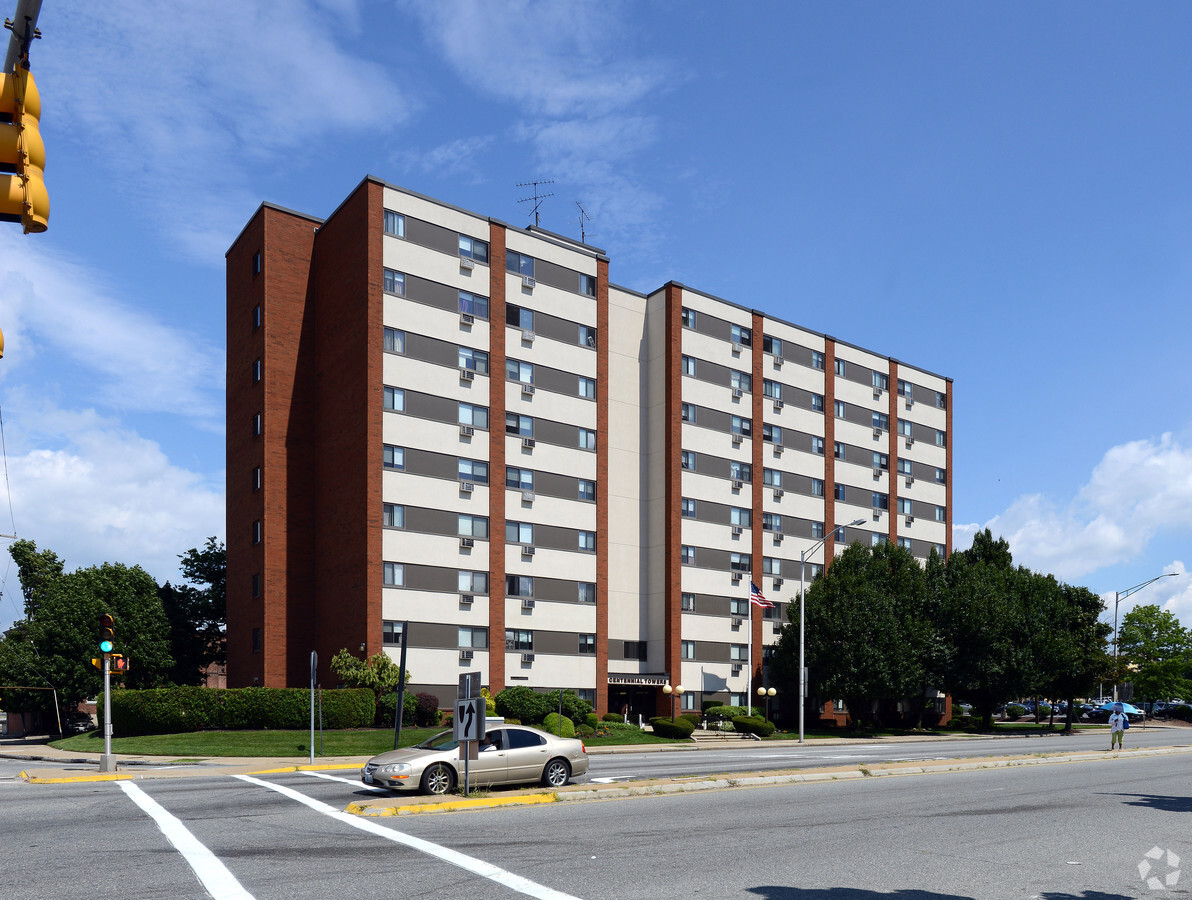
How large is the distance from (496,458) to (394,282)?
9934 mm

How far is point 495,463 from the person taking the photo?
171 ft

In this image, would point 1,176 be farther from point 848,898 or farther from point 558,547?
point 558,547

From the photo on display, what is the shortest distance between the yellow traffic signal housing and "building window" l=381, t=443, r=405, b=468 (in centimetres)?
4159

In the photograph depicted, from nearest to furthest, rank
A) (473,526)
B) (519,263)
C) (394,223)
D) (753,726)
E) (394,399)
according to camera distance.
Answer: (394,399) < (394,223) < (473,526) < (753,726) < (519,263)

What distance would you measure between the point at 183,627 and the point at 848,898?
59833mm

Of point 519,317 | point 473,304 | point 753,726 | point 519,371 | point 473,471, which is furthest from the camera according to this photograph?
point 753,726

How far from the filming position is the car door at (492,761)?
19750 mm

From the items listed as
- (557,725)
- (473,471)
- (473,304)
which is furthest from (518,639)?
(473,304)

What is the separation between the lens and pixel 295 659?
50875 millimetres

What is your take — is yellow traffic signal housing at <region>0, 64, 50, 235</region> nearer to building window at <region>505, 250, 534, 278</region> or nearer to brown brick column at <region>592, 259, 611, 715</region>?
building window at <region>505, 250, 534, 278</region>

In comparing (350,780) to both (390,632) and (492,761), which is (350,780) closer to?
(492,761)

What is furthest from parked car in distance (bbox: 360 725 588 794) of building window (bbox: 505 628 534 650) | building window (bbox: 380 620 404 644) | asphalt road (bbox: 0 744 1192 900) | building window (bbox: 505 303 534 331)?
building window (bbox: 505 303 534 331)

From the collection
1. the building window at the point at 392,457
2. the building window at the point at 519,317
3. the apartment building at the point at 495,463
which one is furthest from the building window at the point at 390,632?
the building window at the point at 519,317

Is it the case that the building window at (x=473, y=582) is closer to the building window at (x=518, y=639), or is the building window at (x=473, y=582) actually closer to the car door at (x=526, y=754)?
the building window at (x=518, y=639)
